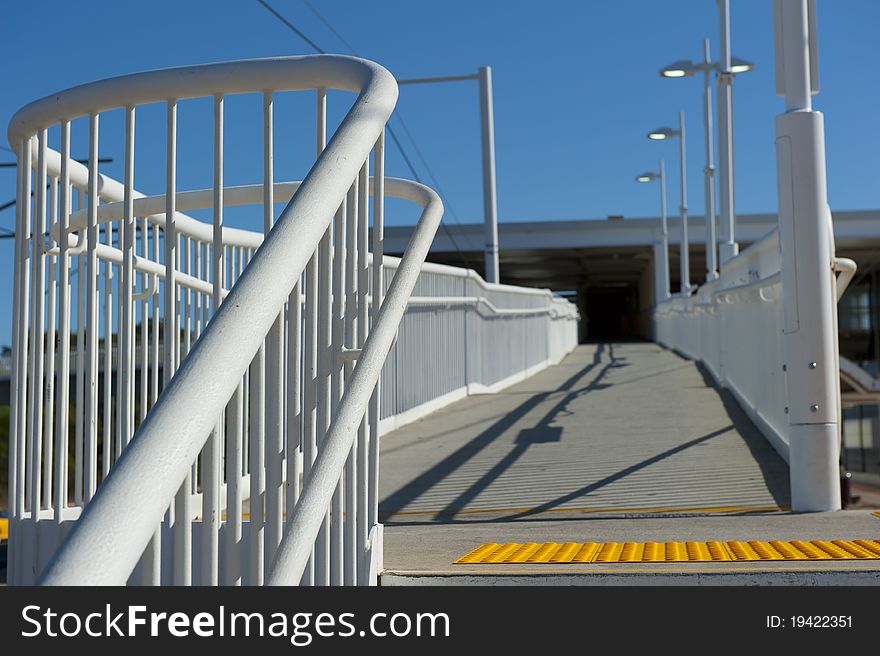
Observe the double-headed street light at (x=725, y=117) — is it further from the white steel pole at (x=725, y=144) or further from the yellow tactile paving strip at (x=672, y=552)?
the yellow tactile paving strip at (x=672, y=552)

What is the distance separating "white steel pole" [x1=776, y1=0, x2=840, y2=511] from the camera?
5230 millimetres

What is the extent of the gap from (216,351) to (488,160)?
18.8 m

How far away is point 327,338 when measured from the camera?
2.60 m

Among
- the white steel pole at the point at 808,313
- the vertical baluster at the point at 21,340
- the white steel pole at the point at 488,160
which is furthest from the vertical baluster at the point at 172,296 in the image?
the white steel pole at the point at 488,160

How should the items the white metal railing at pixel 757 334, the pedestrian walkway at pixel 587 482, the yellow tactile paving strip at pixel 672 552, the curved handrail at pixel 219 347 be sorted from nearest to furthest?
the curved handrail at pixel 219 347 < the yellow tactile paving strip at pixel 672 552 < the pedestrian walkway at pixel 587 482 < the white metal railing at pixel 757 334

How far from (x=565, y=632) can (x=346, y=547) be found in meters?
0.76

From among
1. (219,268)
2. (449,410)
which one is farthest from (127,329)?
(449,410)

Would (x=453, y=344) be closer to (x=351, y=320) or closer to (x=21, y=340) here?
(x=21, y=340)

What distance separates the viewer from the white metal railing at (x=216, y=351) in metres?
1.53

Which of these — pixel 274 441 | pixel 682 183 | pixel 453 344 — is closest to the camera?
pixel 274 441

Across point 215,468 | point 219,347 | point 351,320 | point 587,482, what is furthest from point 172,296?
point 587,482

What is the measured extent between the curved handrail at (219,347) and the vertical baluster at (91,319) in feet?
1.47

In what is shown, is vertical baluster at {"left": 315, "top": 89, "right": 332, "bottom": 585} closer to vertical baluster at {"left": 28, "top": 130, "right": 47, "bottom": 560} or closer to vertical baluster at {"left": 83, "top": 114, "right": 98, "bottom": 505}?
vertical baluster at {"left": 83, "top": 114, "right": 98, "bottom": 505}

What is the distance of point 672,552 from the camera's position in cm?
383
